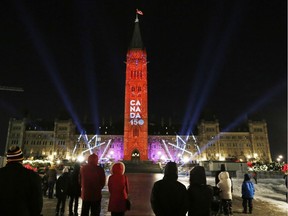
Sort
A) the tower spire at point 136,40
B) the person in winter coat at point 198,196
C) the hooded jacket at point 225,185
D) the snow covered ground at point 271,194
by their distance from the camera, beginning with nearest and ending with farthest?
the person in winter coat at point 198,196, the hooded jacket at point 225,185, the snow covered ground at point 271,194, the tower spire at point 136,40

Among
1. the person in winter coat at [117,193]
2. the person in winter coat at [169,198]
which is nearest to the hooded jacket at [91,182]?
the person in winter coat at [117,193]

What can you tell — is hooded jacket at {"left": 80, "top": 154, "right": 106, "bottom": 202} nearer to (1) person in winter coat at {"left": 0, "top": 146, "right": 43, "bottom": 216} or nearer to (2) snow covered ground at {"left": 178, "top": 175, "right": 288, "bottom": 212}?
(1) person in winter coat at {"left": 0, "top": 146, "right": 43, "bottom": 216}

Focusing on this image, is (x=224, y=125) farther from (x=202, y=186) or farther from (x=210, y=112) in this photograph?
(x=202, y=186)

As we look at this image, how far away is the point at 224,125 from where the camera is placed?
340 ft

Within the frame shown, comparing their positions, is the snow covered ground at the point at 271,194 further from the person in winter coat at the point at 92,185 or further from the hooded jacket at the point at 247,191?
the person in winter coat at the point at 92,185

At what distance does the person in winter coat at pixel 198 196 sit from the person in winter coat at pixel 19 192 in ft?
9.42

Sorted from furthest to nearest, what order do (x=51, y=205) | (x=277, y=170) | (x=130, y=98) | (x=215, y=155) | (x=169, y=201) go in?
1. (x=215, y=155)
2. (x=130, y=98)
3. (x=277, y=170)
4. (x=51, y=205)
5. (x=169, y=201)

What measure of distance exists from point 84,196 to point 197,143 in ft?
305

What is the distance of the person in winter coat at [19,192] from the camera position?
3.46 meters

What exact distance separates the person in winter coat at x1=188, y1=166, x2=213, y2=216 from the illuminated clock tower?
63.0 m

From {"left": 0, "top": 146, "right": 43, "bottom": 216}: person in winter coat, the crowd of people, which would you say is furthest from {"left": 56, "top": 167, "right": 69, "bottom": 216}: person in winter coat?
{"left": 0, "top": 146, "right": 43, "bottom": 216}: person in winter coat

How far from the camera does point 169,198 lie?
4.47 metres

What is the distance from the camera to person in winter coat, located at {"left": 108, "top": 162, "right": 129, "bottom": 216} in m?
5.79

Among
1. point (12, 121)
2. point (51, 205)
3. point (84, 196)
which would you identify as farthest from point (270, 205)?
point (12, 121)
